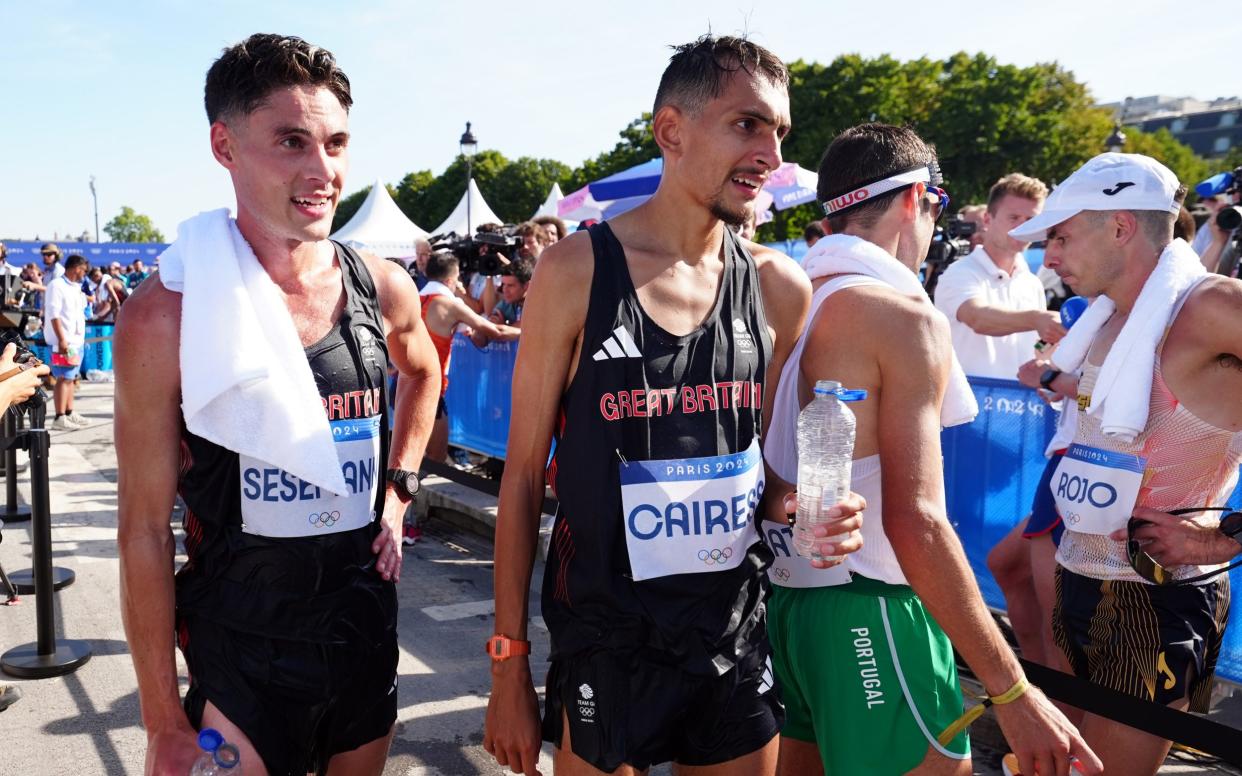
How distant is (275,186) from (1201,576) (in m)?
2.67

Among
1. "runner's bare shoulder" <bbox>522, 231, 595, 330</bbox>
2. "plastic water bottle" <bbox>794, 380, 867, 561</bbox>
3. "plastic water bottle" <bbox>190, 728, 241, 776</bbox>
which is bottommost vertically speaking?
"plastic water bottle" <bbox>190, 728, 241, 776</bbox>

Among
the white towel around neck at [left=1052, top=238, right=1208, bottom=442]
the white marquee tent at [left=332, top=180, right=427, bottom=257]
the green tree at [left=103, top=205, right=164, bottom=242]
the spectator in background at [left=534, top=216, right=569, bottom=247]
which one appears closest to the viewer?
the white towel around neck at [left=1052, top=238, right=1208, bottom=442]

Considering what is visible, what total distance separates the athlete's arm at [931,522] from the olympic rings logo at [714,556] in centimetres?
39

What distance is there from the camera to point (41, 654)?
487cm

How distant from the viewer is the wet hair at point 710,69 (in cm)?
221

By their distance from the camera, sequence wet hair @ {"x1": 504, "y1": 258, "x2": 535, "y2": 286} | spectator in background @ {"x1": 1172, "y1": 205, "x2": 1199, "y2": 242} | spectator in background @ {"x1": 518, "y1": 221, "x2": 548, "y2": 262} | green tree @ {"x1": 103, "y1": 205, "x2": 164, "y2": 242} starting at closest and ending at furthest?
spectator in background @ {"x1": 1172, "y1": 205, "x2": 1199, "y2": 242} < wet hair @ {"x1": 504, "y1": 258, "x2": 535, "y2": 286} < spectator in background @ {"x1": 518, "y1": 221, "x2": 548, "y2": 262} < green tree @ {"x1": 103, "y1": 205, "x2": 164, "y2": 242}

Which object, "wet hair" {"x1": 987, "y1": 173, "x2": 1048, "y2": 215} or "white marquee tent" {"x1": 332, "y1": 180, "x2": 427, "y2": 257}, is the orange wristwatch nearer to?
"wet hair" {"x1": 987, "y1": 173, "x2": 1048, "y2": 215}

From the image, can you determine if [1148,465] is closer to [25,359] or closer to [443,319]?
[25,359]

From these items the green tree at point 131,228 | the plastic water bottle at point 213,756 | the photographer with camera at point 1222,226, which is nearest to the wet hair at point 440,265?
the photographer with camera at point 1222,226

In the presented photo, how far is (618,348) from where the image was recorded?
2.11m

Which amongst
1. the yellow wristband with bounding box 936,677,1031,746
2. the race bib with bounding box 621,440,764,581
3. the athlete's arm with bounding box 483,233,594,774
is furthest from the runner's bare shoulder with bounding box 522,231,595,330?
the yellow wristband with bounding box 936,677,1031,746

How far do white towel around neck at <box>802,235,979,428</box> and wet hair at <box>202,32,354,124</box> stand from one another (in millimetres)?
1320

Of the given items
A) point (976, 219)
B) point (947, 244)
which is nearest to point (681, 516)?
point (947, 244)

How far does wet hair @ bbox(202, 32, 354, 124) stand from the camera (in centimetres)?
217
